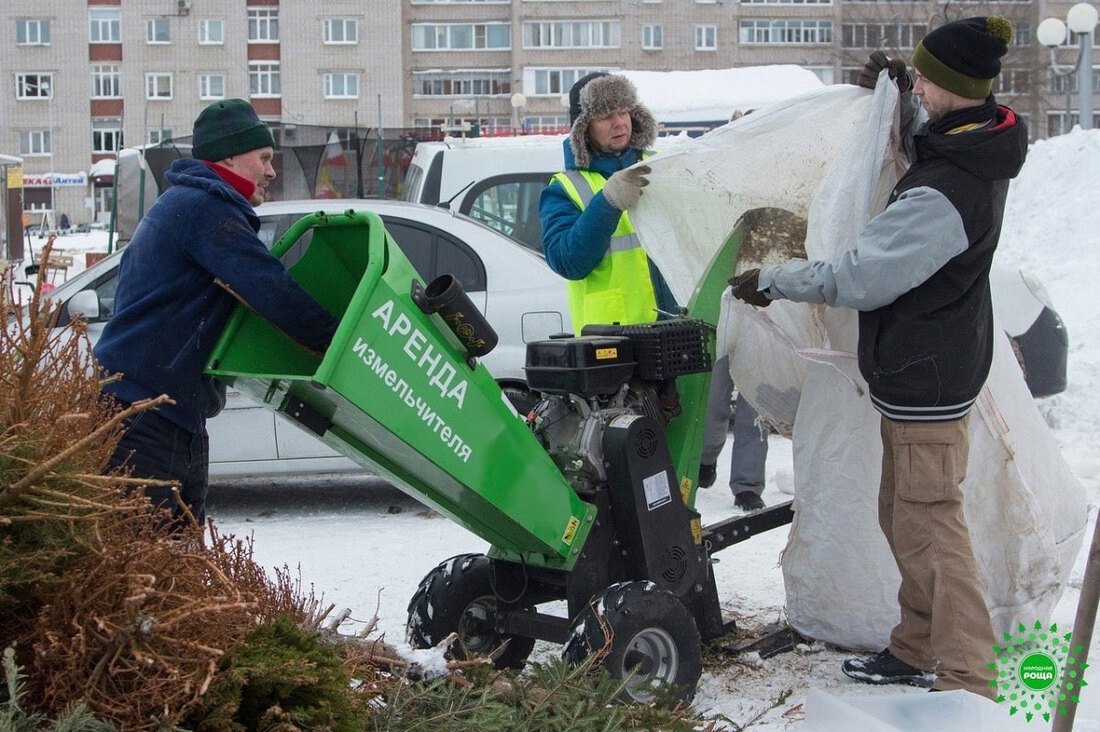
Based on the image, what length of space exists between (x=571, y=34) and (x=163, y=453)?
214 ft

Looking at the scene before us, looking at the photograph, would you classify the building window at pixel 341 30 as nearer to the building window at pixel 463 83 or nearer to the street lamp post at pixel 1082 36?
the building window at pixel 463 83

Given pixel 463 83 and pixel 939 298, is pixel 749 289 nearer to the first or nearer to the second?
pixel 939 298

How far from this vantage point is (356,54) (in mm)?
64875

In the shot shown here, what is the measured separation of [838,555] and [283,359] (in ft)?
6.29

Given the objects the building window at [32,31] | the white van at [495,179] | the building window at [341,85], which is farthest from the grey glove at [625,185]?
the building window at [32,31]

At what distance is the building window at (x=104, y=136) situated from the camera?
2549 inches

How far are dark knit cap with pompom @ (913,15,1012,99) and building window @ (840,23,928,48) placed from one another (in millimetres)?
67416

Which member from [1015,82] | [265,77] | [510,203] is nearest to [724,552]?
[510,203]

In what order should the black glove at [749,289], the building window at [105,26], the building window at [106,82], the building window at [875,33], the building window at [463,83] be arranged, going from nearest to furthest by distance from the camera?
the black glove at [749,289] < the building window at [105,26] < the building window at [106,82] < the building window at [463,83] < the building window at [875,33]

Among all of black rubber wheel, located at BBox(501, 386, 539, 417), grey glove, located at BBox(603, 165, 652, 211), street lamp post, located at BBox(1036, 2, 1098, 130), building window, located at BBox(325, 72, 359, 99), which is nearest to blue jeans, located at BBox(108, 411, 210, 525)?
grey glove, located at BBox(603, 165, 652, 211)

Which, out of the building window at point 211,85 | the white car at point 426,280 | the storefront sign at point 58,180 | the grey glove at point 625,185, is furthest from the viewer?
the building window at point 211,85

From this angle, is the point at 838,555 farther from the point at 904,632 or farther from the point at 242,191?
the point at 242,191

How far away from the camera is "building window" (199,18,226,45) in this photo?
65250 mm

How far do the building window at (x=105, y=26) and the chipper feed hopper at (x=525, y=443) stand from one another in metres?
66.7
